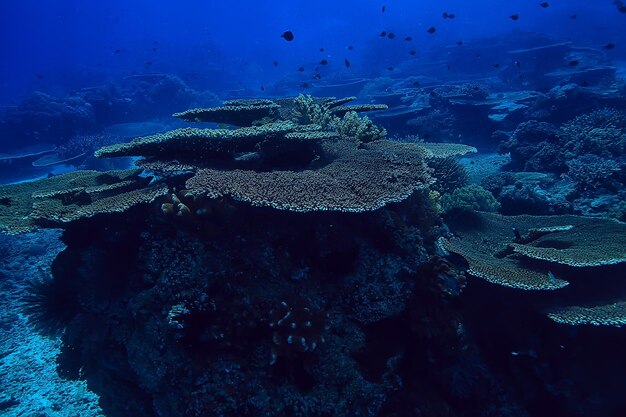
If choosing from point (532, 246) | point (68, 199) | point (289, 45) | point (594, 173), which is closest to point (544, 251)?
point (532, 246)

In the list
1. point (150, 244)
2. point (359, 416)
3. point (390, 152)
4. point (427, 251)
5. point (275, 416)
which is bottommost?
point (359, 416)

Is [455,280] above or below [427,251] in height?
below

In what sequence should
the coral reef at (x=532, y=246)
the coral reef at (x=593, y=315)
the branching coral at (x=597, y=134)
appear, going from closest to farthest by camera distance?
the coral reef at (x=593, y=315) → the coral reef at (x=532, y=246) → the branching coral at (x=597, y=134)

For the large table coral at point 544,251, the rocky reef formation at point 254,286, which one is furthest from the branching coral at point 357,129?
the large table coral at point 544,251

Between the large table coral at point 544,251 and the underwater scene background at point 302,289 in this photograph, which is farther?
the large table coral at point 544,251

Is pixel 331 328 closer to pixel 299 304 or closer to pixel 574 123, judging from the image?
pixel 299 304

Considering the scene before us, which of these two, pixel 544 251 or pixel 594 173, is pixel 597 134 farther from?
pixel 544 251

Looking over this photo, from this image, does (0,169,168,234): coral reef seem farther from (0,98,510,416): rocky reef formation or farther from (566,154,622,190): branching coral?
(566,154,622,190): branching coral

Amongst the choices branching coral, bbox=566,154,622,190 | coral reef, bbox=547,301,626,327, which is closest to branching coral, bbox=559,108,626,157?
branching coral, bbox=566,154,622,190

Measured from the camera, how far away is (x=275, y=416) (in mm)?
3359

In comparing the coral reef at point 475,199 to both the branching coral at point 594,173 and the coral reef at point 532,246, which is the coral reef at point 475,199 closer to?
the coral reef at point 532,246

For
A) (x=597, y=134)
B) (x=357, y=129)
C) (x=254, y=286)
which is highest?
(x=357, y=129)

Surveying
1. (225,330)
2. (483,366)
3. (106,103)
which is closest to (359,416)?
(225,330)

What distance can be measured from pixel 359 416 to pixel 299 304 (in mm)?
1301
